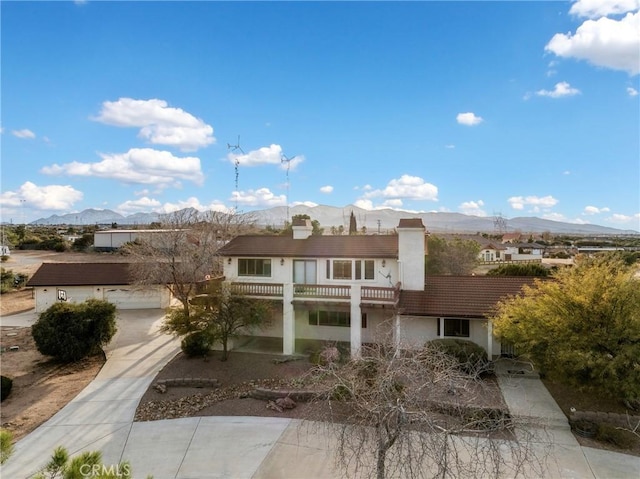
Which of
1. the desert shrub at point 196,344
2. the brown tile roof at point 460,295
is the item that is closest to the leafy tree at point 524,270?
the brown tile roof at point 460,295

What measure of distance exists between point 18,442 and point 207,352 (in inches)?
319

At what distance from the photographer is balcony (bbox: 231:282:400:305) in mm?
18859

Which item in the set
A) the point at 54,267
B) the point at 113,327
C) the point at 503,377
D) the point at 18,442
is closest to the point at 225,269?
the point at 113,327

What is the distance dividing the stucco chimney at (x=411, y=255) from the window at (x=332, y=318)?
3170 millimetres

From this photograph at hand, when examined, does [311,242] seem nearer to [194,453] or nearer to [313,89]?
[313,89]

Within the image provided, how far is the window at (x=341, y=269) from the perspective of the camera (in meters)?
21.2

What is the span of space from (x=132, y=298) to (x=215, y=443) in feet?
75.0

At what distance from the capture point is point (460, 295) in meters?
19.4

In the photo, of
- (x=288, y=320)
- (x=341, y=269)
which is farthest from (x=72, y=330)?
(x=341, y=269)

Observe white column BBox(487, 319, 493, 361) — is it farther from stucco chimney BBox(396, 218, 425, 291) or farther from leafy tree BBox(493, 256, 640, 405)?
stucco chimney BBox(396, 218, 425, 291)

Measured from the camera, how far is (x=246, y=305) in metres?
18.8

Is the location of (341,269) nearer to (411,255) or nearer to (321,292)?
(321,292)

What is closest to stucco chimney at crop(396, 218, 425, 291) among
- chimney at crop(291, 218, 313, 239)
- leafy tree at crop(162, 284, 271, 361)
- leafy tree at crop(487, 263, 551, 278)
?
chimney at crop(291, 218, 313, 239)

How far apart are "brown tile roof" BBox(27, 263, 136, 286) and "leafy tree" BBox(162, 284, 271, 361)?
1413 cm
